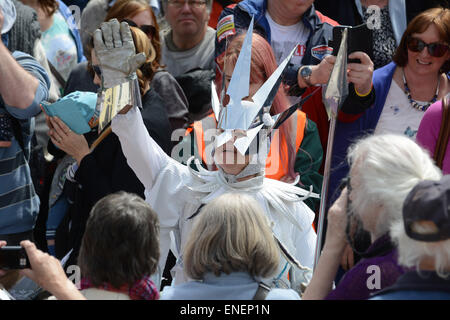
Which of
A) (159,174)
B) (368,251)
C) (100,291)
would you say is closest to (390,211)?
(368,251)

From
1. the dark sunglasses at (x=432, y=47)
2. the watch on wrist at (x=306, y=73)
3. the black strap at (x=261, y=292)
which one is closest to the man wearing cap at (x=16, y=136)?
the watch on wrist at (x=306, y=73)

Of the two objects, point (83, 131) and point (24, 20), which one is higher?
point (24, 20)

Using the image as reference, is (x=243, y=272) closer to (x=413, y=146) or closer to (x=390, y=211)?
(x=390, y=211)

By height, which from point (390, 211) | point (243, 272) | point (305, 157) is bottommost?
point (305, 157)

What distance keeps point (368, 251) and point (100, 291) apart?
86 centimetres

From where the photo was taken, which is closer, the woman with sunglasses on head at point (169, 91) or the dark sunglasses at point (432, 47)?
the dark sunglasses at point (432, 47)

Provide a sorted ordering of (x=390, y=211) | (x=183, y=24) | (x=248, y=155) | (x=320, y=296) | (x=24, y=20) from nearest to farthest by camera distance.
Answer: (x=390, y=211)
(x=320, y=296)
(x=248, y=155)
(x=24, y=20)
(x=183, y=24)

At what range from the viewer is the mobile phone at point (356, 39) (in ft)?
10.6

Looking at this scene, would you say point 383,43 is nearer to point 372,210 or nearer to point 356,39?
point 356,39

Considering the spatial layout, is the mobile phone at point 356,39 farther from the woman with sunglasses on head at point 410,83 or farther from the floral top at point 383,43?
the floral top at point 383,43

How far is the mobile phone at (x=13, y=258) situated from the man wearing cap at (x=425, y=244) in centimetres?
114

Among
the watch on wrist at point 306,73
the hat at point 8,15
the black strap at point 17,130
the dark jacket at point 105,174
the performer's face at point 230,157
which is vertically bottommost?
the dark jacket at point 105,174

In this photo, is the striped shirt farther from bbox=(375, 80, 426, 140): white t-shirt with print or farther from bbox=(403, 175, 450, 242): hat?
bbox=(403, 175, 450, 242): hat

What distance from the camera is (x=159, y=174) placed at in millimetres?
3314
